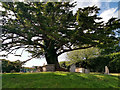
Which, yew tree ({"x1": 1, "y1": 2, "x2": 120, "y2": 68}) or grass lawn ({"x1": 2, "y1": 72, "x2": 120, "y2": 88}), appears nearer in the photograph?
grass lawn ({"x1": 2, "y1": 72, "x2": 120, "y2": 88})

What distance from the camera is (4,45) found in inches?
597

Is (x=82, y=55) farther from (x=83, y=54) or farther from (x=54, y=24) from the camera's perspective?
(x=54, y=24)

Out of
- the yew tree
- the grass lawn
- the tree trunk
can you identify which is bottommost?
the grass lawn

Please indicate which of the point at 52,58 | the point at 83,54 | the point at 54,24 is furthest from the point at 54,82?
the point at 83,54

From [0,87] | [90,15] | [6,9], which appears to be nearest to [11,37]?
[6,9]

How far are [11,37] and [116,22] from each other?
48.4ft

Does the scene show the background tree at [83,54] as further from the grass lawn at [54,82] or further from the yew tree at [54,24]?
the grass lawn at [54,82]

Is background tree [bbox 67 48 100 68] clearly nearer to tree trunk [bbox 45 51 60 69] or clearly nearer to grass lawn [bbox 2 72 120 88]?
tree trunk [bbox 45 51 60 69]

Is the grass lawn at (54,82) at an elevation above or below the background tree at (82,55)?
below

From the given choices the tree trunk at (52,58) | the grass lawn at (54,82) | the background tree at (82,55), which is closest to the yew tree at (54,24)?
the tree trunk at (52,58)

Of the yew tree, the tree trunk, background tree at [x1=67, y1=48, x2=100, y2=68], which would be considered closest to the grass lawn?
the yew tree

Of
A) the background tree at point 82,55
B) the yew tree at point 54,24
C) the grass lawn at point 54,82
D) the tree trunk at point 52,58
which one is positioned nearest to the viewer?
the grass lawn at point 54,82

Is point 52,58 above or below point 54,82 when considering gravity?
above

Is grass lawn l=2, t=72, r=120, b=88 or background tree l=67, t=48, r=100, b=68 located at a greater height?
background tree l=67, t=48, r=100, b=68
